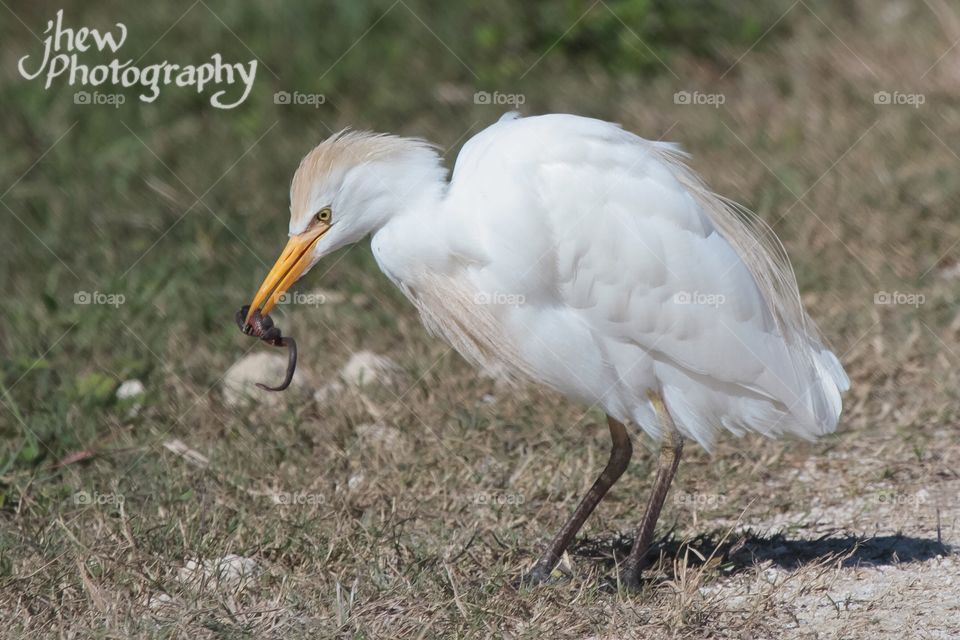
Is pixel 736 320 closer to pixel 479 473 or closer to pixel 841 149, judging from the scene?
pixel 479 473

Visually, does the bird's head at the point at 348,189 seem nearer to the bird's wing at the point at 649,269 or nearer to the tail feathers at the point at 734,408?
the bird's wing at the point at 649,269

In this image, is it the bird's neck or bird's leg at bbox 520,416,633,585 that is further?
bird's leg at bbox 520,416,633,585

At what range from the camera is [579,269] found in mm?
3334

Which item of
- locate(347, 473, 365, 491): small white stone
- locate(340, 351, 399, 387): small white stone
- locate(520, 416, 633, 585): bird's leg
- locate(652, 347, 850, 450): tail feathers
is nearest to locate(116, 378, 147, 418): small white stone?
locate(340, 351, 399, 387): small white stone

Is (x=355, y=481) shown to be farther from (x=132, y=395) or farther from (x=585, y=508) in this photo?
(x=132, y=395)

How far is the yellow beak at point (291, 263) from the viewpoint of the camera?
3383 mm

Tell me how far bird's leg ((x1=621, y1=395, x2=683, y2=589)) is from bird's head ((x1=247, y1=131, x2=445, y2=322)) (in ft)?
3.00

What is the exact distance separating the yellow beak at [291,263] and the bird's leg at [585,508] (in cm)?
103

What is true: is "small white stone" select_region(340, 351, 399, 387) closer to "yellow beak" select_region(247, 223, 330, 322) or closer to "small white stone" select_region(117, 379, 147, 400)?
"small white stone" select_region(117, 379, 147, 400)

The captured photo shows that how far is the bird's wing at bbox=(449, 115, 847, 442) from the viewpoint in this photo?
10.7ft

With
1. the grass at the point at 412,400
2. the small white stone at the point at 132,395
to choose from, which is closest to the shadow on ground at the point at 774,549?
the grass at the point at 412,400

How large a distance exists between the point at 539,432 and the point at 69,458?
5.26 ft

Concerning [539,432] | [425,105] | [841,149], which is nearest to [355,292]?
[539,432]

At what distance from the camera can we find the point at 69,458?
4238 mm
